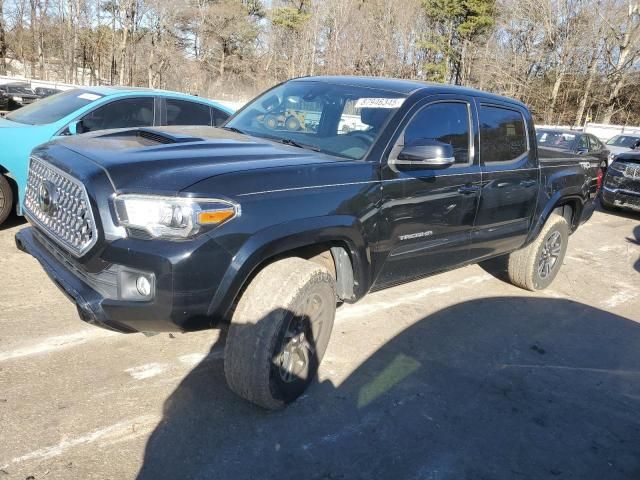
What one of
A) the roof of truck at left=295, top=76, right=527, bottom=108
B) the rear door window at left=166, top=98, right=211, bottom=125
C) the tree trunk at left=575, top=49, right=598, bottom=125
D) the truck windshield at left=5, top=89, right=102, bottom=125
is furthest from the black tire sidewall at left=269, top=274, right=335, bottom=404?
the tree trunk at left=575, top=49, right=598, bottom=125

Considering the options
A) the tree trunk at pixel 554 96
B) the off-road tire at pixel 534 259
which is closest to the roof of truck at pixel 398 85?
the off-road tire at pixel 534 259

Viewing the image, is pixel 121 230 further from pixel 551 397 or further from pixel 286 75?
pixel 286 75

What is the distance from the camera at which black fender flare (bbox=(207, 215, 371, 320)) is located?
273 cm

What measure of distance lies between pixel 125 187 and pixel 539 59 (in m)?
41.9

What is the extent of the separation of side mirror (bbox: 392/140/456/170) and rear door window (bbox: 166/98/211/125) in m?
4.13

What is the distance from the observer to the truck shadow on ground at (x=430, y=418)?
9.15 ft

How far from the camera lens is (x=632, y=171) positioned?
10.7 meters

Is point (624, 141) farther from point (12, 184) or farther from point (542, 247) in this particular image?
point (12, 184)

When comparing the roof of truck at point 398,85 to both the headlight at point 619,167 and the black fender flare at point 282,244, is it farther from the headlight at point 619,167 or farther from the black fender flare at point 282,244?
the headlight at point 619,167

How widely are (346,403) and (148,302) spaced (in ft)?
4.55

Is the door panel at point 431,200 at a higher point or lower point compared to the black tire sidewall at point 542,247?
higher

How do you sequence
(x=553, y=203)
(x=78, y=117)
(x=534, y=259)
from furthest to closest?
(x=78, y=117) → (x=534, y=259) → (x=553, y=203)

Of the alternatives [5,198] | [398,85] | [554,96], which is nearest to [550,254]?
[398,85]

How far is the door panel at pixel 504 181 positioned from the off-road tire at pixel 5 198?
4.64 metres
